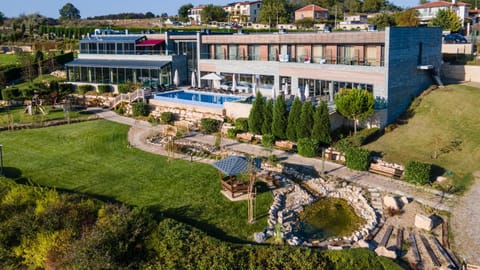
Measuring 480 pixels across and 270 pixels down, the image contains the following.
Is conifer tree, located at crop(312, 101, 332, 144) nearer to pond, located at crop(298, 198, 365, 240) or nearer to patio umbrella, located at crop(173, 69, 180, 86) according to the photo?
pond, located at crop(298, 198, 365, 240)

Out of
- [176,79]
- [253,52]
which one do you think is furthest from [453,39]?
[176,79]

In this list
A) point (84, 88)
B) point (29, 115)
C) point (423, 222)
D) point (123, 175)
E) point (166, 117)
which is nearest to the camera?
point (423, 222)

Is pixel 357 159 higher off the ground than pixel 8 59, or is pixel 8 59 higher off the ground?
pixel 8 59

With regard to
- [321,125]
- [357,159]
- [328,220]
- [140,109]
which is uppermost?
[321,125]

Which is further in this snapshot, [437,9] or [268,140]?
[437,9]

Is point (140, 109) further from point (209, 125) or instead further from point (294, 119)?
point (294, 119)

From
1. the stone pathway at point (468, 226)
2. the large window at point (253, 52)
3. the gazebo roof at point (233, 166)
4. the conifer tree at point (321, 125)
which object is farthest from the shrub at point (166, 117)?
the stone pathway at point (468, 226)
